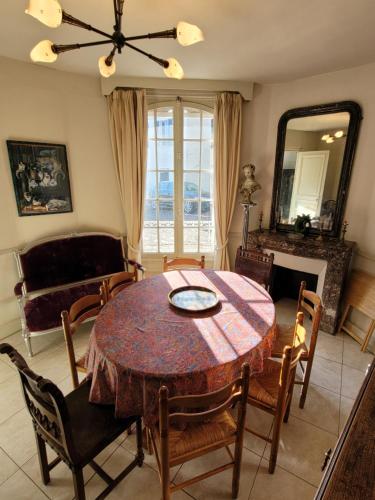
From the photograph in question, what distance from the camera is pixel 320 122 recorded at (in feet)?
9.50

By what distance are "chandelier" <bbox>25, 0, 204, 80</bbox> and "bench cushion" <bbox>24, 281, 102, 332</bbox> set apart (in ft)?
6.43

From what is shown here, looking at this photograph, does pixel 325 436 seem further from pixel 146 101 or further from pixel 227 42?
pixel 146 101

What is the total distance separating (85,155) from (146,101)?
97cm

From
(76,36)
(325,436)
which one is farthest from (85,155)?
(325,436)

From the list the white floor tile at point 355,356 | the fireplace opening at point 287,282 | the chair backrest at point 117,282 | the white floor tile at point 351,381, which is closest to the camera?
the white floor tile at point 351,381

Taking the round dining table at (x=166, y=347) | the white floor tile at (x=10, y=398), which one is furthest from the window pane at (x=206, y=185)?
the white floor tile at (x=10, y=398)

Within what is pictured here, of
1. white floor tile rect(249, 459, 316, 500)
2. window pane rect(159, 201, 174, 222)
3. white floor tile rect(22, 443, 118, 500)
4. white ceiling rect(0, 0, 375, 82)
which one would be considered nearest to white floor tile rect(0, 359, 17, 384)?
white floor tile rect(22, 443, 118, 500)

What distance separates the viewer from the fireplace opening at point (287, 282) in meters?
3.41

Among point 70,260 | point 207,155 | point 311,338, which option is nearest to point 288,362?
point 311,338

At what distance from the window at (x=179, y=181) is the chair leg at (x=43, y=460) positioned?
8.40ft

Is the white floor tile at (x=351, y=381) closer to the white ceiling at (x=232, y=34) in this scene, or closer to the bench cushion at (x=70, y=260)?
the bench cushion at (x=70, y=260)

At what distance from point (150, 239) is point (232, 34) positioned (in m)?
2.41

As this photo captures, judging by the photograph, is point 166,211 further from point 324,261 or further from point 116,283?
point 324,261

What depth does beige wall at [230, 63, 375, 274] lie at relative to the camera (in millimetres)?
2637
